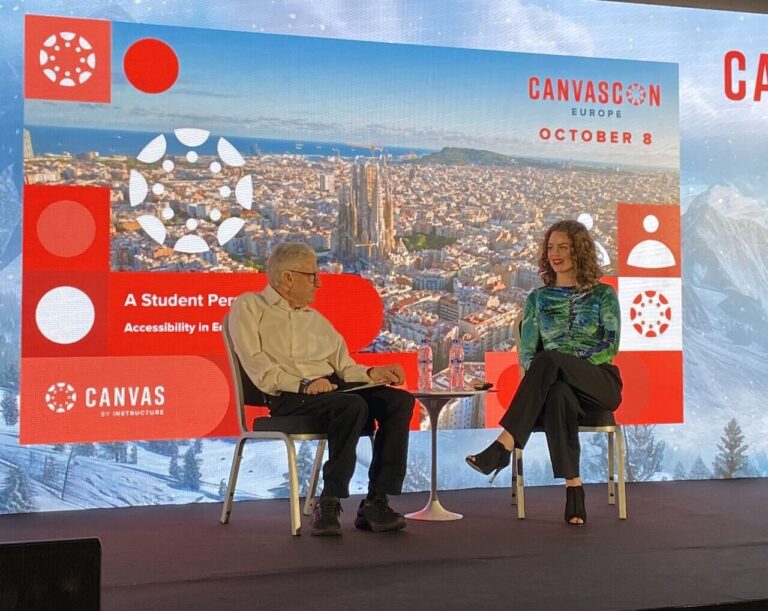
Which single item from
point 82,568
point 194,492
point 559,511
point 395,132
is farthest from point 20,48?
→ point 82,568

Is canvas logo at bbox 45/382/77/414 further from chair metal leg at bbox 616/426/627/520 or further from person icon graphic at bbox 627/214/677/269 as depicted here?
person icon graphic at bbox 627/214/677/269

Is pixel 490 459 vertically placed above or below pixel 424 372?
below

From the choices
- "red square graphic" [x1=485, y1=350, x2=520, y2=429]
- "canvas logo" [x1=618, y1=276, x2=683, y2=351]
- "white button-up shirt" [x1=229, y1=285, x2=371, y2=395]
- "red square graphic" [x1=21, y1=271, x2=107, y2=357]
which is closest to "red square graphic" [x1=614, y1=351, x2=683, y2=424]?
"canvas logo" [x1=618, y1=276, x2=683, y2=351]

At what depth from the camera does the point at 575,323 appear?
4.41 meters

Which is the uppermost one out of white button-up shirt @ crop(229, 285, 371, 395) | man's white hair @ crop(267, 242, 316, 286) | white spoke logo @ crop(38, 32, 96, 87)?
white spoke logo @ crop(38, 32, 96, 87)

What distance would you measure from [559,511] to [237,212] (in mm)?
1936

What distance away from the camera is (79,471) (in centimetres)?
481

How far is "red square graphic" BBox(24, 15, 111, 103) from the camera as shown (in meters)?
4.78

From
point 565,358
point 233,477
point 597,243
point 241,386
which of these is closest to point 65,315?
point 241,386

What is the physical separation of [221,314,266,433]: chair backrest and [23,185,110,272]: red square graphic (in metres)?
0.92

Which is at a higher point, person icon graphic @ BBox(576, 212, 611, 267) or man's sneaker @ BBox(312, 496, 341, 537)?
person icon graphic @ BBox(576, 212, 611, 267)

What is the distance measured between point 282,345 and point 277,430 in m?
0.36

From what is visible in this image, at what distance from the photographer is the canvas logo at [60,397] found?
473 cm

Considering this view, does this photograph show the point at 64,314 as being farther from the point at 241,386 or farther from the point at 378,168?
the point at 378,168
